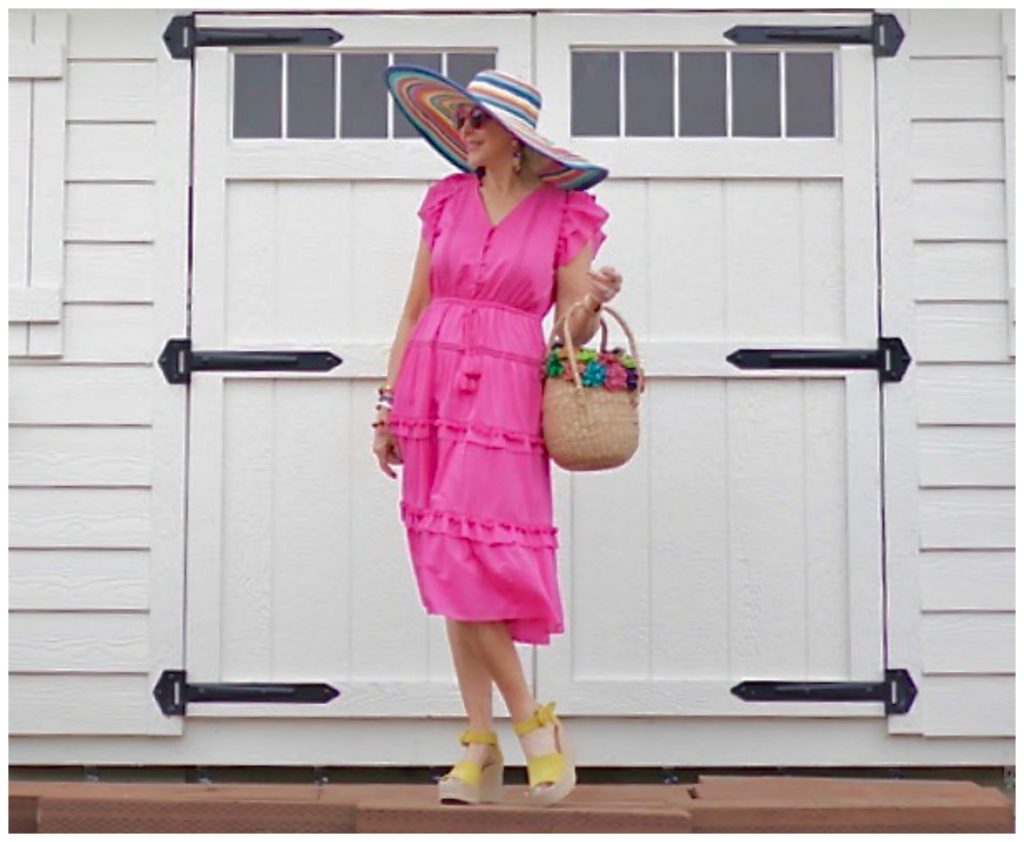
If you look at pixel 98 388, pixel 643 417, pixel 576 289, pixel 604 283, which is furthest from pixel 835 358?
pixel 98 388

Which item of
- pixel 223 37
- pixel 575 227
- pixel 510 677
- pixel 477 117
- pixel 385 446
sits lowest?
pixel 510 677

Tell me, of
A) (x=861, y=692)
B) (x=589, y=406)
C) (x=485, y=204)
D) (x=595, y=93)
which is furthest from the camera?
(x=595, y=93)

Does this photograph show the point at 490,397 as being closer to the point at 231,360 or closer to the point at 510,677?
the point at 510,677

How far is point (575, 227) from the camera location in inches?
150

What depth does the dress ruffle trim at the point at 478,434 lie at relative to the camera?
12.1ft

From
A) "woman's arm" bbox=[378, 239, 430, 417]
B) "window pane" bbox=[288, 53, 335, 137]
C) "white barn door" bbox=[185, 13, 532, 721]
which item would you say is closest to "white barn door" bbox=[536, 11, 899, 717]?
"white barn door" bbox=[185, 13, 532, 721]

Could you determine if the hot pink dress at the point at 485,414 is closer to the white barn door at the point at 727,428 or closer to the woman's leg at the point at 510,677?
the woman's leg at the point at 510,677

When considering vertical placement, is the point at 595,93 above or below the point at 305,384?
above

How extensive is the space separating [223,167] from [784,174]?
147 centimetres

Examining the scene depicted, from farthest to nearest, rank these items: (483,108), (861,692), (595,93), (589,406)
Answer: (595,93)
(861,692)
(483,108)
(589,406)

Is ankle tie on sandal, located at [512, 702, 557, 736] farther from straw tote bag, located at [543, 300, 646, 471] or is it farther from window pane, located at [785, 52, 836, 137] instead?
window pane, located at [785, 52, 836, 137]

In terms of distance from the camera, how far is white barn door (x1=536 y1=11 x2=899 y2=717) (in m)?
4.55

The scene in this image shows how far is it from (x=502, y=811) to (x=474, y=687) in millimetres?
276

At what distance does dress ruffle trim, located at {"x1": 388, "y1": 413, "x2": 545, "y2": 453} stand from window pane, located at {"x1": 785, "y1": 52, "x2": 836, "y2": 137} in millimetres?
1404
